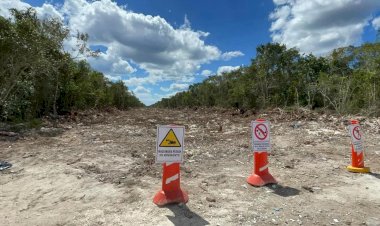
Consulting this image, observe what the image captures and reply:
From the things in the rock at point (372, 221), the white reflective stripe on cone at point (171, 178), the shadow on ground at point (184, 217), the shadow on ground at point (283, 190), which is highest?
the white reflective stripe on cone at point (171, 178)

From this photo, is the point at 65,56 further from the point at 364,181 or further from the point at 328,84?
the point at 364,181

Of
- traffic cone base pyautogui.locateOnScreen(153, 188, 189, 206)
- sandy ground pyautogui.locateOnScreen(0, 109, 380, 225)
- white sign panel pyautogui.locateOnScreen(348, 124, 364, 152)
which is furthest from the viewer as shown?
white sign panel pyautogui.locateOnScreen(348, 124, 364, 152)

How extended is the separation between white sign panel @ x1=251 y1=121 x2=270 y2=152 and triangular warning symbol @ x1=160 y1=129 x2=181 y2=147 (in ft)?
4.72

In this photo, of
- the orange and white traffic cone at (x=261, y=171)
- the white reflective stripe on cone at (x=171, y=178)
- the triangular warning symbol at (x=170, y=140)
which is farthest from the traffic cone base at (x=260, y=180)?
the triangular warning symbol at (x=170, y=140)

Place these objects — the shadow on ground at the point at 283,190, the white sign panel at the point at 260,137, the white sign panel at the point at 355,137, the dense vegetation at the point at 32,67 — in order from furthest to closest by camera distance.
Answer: the dense vegetation at the point at 32,67 < the white sign panel at the point at 355,137 < the white sign panel at the point at 260,137 < the shadow on ground at the point at 283,190

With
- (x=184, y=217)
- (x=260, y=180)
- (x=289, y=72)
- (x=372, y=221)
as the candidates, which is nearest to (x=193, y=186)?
(x=260, y=180)

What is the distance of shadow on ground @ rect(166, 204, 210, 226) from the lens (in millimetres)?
4027

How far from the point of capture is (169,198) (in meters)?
4.50

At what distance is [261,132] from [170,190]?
6.06 ft

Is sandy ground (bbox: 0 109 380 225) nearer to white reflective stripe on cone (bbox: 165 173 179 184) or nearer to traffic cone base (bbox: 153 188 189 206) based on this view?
traffic cone base (bbox: 153 188 189 206)

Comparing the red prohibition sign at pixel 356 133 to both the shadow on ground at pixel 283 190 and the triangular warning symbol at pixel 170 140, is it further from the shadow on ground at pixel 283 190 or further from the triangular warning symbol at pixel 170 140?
the triangular warning symbol at pixel 170 140

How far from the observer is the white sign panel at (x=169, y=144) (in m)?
4.53

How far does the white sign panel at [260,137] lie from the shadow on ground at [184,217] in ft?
5.42

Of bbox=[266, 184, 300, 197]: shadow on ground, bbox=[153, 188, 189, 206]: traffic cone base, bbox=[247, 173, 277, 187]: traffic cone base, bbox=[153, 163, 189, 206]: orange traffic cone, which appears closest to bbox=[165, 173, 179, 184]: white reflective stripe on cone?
bbox=[153, 163, 189, 206]: orange traffic cone
